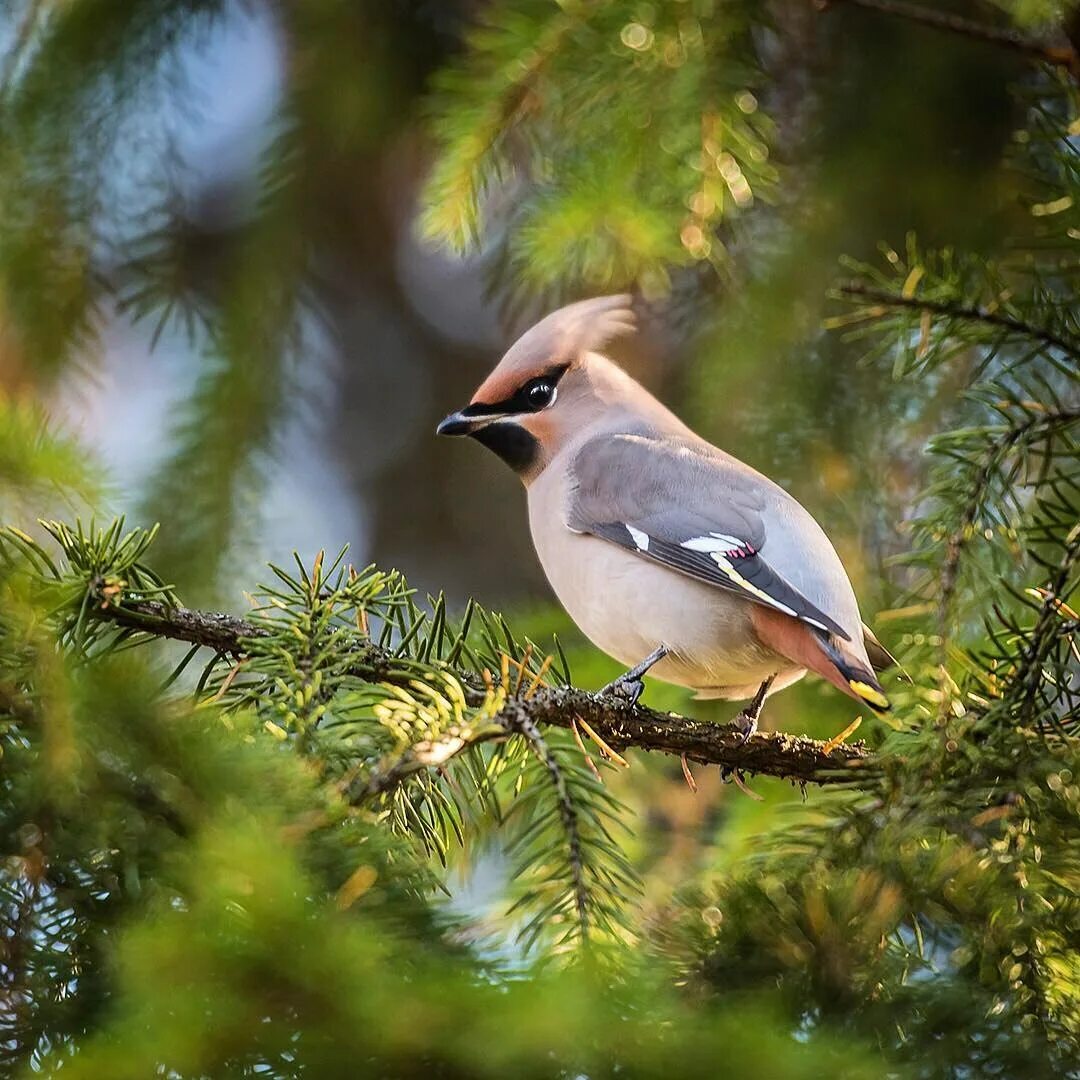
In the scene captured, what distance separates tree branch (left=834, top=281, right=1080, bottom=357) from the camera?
6.29 feet

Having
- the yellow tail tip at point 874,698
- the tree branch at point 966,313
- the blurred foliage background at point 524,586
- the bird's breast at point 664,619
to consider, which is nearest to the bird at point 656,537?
the bird's breast at point 664,619

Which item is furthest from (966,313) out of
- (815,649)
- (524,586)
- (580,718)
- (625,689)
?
(524,586)

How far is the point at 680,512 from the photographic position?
9.32 feet

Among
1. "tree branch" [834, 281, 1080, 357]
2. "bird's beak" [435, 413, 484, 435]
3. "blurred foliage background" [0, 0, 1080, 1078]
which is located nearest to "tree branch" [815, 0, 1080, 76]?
"blurred foliage background" [0, 0, 1080, 1078]

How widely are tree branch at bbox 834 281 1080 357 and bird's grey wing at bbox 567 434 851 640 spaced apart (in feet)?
2.11

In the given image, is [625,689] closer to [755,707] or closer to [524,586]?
[755,707]

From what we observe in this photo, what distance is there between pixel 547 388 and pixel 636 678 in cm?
90

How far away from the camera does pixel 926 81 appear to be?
306 centimetres

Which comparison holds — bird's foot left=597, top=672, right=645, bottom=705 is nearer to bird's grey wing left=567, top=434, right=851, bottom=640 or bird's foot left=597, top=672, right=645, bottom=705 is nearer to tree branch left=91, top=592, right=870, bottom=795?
tree branch left=91, top=592, right=870, bottom=795

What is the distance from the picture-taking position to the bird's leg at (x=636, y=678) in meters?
2.43

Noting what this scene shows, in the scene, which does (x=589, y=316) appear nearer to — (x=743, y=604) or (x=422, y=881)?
(x=743, y=604)

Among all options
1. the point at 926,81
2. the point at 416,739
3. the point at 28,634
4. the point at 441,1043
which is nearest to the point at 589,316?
the point at 926,81

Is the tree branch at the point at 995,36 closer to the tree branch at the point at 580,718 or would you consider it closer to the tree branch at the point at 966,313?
the tree branch at the point at 966,313

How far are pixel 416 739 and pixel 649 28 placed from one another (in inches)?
54.0
